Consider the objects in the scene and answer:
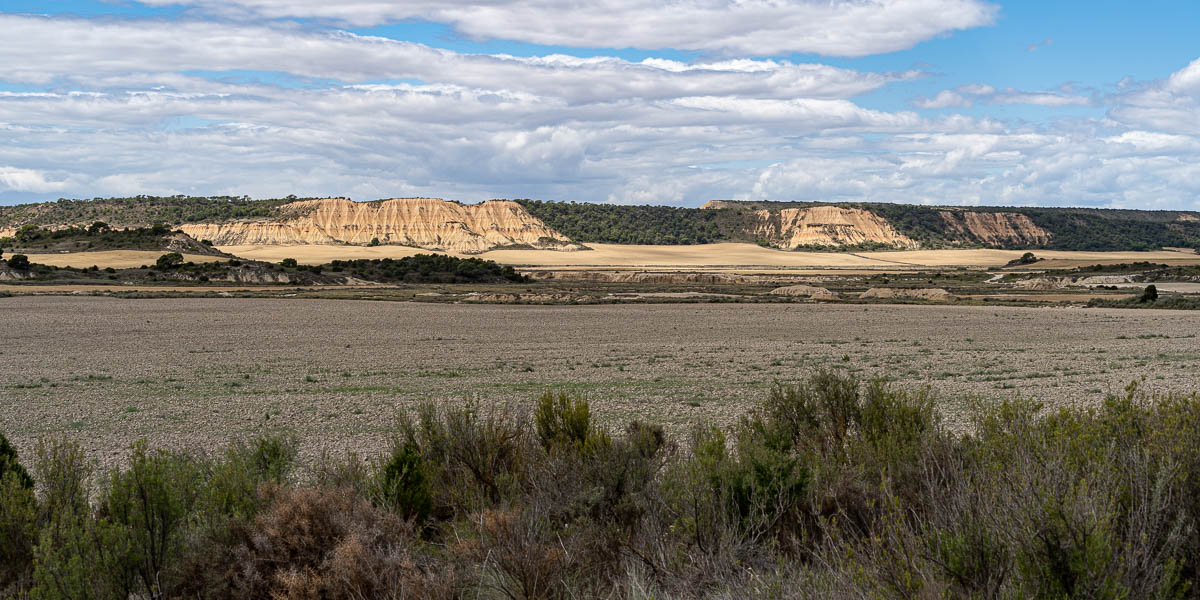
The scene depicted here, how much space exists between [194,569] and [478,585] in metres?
1.54

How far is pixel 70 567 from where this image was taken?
14.3 ft

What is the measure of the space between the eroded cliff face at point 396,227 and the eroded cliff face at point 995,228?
249 feet

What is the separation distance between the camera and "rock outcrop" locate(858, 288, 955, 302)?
52.2 m

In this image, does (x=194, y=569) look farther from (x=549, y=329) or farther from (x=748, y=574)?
(x=549, y=329)

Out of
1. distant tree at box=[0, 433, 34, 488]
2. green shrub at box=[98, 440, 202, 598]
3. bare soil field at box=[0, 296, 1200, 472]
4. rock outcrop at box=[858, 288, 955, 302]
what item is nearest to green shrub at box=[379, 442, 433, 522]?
green shrub at box=[98, 440, 202, 598]

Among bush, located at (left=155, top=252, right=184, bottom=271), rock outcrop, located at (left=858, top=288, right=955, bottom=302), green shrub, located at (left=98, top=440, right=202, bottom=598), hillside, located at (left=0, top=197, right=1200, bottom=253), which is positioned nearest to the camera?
green shrub, located at (left=98, top=440, right=202, bottom=598)

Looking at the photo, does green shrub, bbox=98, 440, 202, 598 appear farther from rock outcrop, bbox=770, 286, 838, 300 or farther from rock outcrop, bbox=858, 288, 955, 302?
rock outcrop, bbox=858, 288, 955, 302

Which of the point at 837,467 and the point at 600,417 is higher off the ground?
the point at 837,467

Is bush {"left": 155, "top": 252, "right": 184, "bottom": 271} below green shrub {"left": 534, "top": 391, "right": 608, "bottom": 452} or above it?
above

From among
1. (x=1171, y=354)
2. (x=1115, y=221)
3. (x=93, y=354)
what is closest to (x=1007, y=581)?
(x=1171, y=354)

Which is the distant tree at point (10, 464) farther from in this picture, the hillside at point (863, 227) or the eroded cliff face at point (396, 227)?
the hillside at point (863, 227)

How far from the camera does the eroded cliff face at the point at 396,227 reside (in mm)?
133000

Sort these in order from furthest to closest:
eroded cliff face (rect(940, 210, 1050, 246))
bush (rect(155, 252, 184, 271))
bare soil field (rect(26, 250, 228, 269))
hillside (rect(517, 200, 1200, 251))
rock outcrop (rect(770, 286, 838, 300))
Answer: eroded cliff face (rect(940, 210, 1050, 246)) → hillside (rect(517, 200, 1200, 251)) → bare soil field (rect(26, 250, 228, 269)) → bush (rect(155, 252, 184, 271)) → rock outcrop (rect(770, 286, 838, 300))

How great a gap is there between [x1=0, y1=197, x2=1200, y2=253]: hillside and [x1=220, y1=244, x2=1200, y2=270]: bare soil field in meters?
11.4
